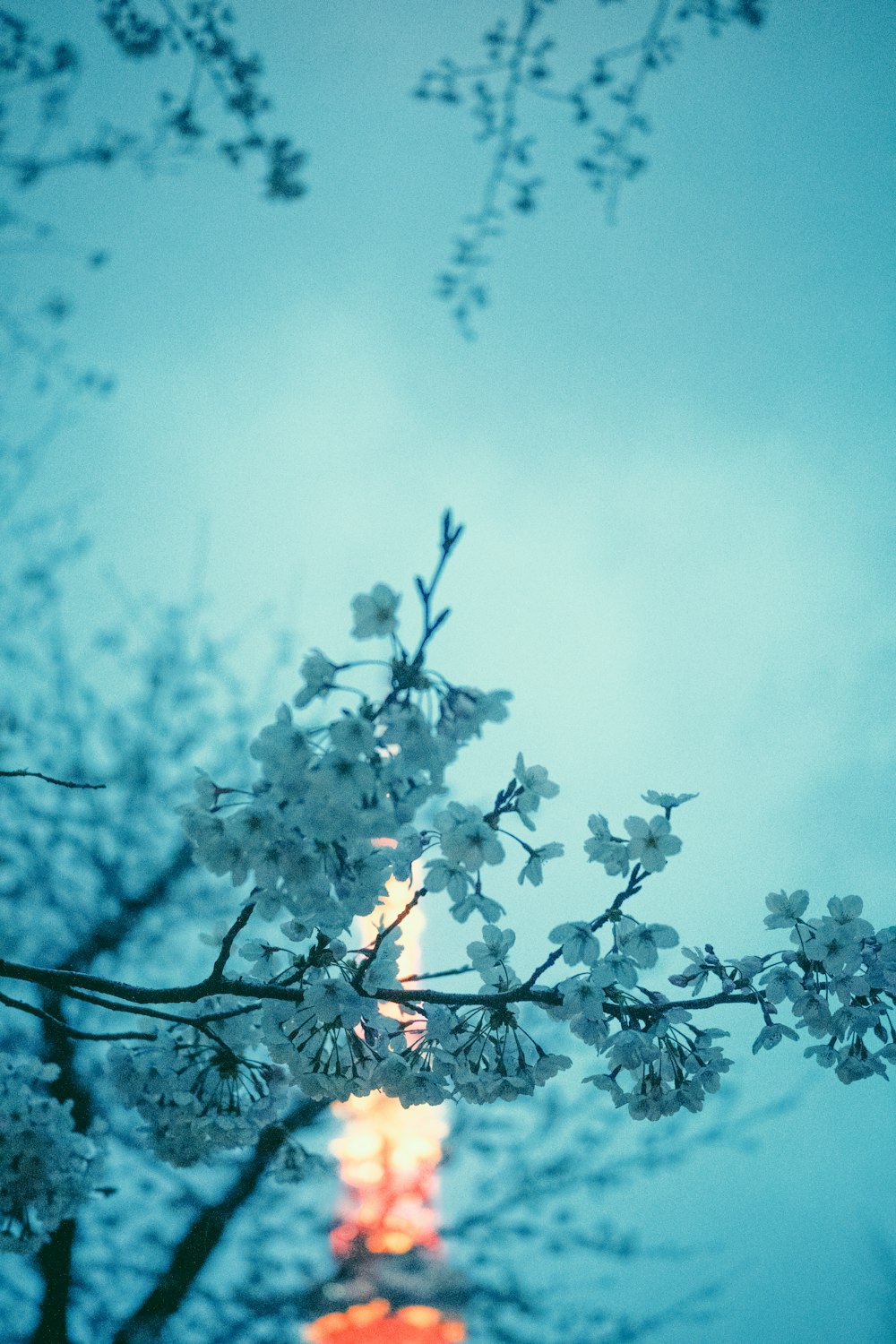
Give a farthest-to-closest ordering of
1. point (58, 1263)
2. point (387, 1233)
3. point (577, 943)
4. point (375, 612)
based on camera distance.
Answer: point (387, 1233)
point (58, 1263)
point (577, 943)
point (375, 612)

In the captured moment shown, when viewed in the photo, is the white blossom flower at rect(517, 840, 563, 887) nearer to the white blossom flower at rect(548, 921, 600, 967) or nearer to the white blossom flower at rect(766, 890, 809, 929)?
the white blossom flower at rect(548, 921, 600, 967)

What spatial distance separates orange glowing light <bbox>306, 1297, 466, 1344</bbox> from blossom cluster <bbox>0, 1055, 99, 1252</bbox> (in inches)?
255

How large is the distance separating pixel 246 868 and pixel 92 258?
5.82 metres

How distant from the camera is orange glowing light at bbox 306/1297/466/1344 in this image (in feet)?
28.2

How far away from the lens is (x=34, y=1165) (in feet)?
10.4

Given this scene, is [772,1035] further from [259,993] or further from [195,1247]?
[195,1247]

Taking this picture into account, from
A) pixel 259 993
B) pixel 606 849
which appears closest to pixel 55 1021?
pixel 259 993

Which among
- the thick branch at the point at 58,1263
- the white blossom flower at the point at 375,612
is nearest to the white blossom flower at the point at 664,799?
the white blossom flower at the point at 375,612

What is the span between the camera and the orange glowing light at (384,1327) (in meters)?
8.59

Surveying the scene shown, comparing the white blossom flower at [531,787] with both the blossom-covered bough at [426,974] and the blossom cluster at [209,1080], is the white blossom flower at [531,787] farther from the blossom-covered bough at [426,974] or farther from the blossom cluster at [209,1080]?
the blossom cluster at [209,1080]

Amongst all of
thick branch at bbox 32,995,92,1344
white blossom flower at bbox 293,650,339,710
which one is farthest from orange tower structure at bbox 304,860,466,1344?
white blossom flower at bbox 293,650,339,710

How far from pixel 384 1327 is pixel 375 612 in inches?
440

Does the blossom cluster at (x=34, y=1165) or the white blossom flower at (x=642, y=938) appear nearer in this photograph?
the white blossom flower at (x=642, y=938)

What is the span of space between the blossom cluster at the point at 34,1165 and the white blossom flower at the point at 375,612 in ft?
8.96
